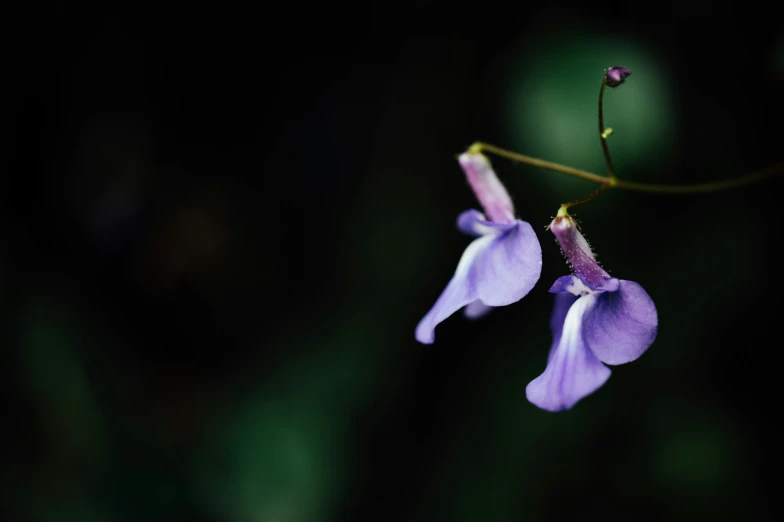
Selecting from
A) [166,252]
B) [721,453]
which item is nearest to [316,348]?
[166,252]

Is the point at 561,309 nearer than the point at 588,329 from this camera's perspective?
No

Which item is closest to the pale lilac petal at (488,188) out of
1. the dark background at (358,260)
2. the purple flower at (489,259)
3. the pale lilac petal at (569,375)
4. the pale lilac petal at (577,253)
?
the purple flower at (489,259)

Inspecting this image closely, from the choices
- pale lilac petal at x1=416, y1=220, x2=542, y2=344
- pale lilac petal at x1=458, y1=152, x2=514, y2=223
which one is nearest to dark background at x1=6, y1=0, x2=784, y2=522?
pale lilac petal at x1=458, y1=152, x2=514, y2=223

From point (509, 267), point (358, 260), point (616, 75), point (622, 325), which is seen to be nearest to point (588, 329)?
point (622, 325)

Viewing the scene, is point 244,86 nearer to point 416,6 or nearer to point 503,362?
point 416,6

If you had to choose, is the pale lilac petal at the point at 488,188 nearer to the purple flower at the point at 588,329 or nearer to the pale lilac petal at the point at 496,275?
the pale lilac petal at the point at 496,275

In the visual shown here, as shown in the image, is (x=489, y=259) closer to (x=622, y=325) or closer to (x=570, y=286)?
(x=570, y=286)
